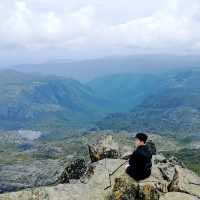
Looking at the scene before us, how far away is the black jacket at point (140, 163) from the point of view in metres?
40.7

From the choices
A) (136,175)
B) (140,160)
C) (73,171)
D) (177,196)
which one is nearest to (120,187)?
(136,175)

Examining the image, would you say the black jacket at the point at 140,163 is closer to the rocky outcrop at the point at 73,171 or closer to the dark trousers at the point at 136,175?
the dark trousers at the point at 136,175

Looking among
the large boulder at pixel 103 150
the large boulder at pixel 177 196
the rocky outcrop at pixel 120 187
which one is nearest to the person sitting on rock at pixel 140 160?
the rocky outcrop at pixel 120 187

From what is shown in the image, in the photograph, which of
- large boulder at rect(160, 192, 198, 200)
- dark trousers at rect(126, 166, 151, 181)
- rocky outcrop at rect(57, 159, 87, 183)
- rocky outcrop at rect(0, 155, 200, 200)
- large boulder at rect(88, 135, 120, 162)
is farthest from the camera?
rocky outcrop at rect(57, 159, 87, 183)

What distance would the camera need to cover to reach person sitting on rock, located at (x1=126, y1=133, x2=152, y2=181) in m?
40.6

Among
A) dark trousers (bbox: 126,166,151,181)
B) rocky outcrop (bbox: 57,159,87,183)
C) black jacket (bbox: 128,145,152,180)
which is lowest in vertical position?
rocky outcrop (bbox: 57,159,87,183)

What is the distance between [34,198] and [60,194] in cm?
229

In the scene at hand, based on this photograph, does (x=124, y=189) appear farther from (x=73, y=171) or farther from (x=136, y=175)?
(x=73, y=171)

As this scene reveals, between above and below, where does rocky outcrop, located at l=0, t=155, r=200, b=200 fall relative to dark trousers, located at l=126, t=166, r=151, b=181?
below

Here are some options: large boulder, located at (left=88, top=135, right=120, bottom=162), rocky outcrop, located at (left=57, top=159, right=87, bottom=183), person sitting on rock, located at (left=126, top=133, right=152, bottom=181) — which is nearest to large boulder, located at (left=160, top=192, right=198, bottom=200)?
person sitting on rock, located at (left=126, top=133, right=152, bottom=181)

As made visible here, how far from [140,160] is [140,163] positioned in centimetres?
27

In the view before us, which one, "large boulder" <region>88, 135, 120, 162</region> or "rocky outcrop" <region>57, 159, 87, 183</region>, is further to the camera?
"rocky outcrop" <region>57, 159, 87, 183</region>

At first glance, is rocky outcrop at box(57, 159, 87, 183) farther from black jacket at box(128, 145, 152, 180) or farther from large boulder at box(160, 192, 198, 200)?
large boulder at box(160, 192, 198, 200)

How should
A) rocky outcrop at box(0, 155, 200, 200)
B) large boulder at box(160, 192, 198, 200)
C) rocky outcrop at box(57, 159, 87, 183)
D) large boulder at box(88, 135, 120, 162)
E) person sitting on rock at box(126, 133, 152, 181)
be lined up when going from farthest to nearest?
rocky outcrop at box(57, 159, 87, 183) < large boulder at box(88, 135, 120, 162) < person sitting on rock at box(126, 133, 152, 181) < rocky outcrop at box(0, 155, 200, 200) < large boulder at box(160, 192, 198, 200)
